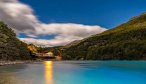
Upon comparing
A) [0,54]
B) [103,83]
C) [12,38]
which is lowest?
[103,83]

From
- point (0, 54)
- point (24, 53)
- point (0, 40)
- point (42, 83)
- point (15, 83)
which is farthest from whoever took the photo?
point (24, 53)

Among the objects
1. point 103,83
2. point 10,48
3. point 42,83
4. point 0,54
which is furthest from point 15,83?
point 10,48

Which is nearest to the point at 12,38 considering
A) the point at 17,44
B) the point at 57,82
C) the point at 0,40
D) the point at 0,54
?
the point at 17,44

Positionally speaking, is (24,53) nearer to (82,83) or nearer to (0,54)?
(0,54)

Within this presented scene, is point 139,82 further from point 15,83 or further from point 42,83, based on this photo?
point 15,83

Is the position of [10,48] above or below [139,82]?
above

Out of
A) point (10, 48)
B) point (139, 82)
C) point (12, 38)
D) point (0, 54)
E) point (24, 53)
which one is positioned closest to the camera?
point (139, 82)

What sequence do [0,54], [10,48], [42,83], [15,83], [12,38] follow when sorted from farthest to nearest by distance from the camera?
[12,38]
[10,48]
[0,54]
[42,83]
[15,83]

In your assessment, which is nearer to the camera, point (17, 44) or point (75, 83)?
point (75, 83)

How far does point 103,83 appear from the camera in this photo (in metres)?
51.9

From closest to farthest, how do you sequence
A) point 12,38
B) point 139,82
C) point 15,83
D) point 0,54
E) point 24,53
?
1. point 15,83
2. point 139,82
3. point 0,54
4. point 12,38
5. point 24,53

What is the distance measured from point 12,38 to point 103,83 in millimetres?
125076

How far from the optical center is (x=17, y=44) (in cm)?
18000

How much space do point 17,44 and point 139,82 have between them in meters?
135
